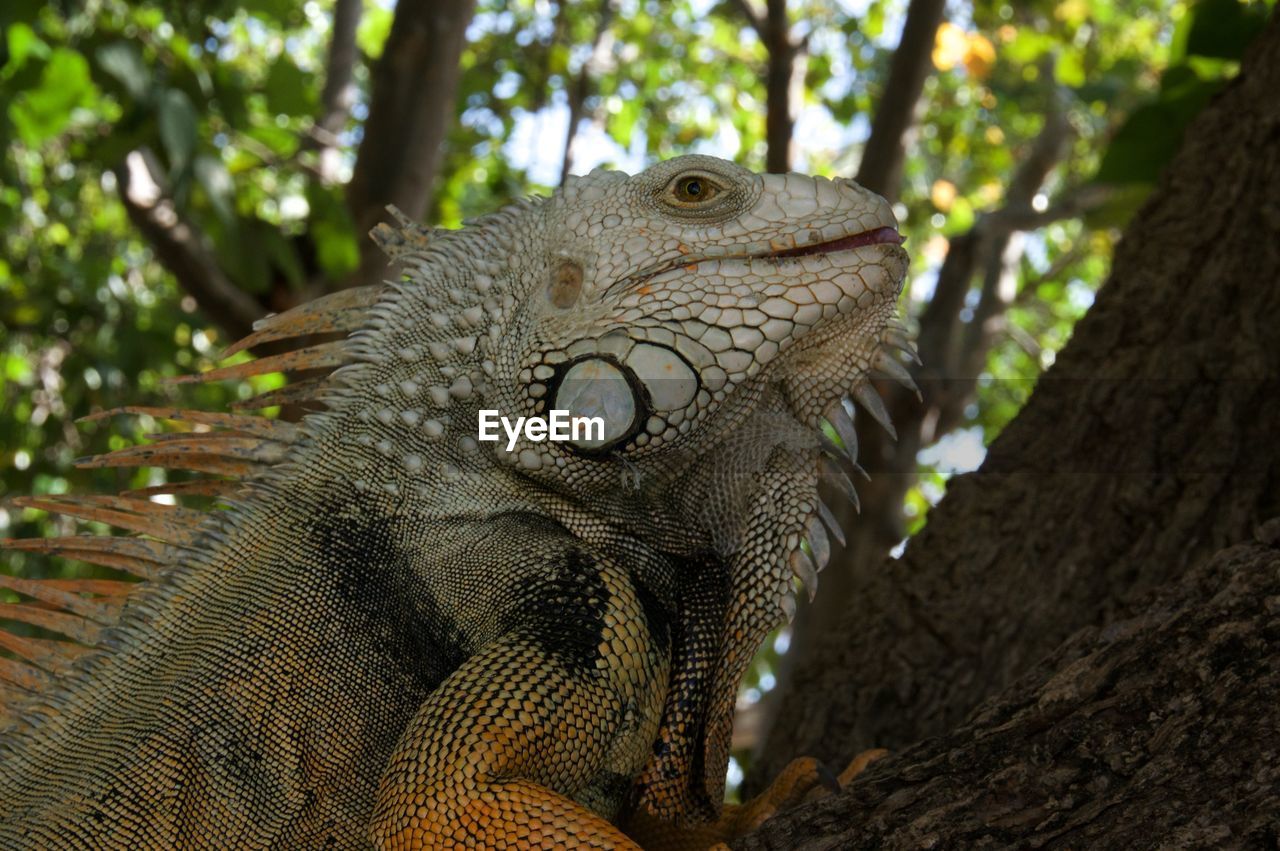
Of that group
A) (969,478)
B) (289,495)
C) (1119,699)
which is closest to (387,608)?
(289,495)

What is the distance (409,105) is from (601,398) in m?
4.04

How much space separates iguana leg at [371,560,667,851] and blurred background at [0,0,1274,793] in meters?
1.48

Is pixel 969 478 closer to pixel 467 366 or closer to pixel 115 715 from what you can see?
pixel 467 366

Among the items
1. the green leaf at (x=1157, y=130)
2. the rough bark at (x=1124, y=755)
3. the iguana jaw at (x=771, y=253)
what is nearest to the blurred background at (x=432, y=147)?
the green leaf at (x=1157, y=130)

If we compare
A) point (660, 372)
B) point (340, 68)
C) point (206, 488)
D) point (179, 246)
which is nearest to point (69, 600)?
point (206, 488)

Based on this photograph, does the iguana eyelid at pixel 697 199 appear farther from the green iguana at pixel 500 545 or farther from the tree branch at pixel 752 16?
the tree branch at pixel 752 16

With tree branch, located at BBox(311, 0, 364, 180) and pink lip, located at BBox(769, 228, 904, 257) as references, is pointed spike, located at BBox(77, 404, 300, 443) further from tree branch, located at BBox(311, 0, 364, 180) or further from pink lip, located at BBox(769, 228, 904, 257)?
tree branch, located at BBox(311, 0, 364, 180)

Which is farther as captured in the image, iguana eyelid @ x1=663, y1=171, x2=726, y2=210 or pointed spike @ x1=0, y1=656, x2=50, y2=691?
pointed spike @ x1=0, y1=656, x2=50, y2=691

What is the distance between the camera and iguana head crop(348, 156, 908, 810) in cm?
261

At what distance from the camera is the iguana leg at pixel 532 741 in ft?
7.27

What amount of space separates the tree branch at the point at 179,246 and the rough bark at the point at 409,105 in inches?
25.5

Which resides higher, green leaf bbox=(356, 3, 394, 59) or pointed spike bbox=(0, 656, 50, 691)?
green leaf bbox=(356, 3, 394, 59)

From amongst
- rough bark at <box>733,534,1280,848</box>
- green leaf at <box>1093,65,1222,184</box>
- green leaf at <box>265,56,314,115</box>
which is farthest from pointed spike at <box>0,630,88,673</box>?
green leaf at <box>1093,65,1222,184</box>

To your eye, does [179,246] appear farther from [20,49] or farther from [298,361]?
[298,361]
